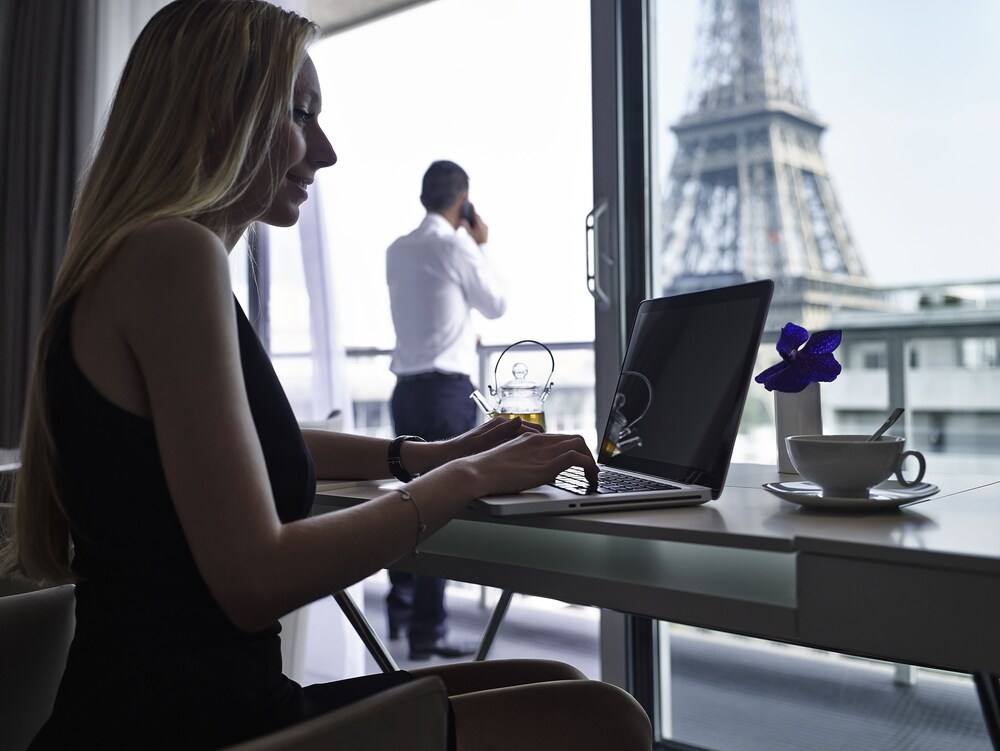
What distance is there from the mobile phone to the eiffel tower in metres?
0.96

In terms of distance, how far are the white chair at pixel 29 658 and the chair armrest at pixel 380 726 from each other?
493 millimetres

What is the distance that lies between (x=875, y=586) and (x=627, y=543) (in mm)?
359

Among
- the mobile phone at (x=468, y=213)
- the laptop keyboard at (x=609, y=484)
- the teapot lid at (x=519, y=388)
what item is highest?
the mobile phone at (x=468, y=213)

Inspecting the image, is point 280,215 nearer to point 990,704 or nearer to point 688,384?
point 688,384

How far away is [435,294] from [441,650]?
1.31m

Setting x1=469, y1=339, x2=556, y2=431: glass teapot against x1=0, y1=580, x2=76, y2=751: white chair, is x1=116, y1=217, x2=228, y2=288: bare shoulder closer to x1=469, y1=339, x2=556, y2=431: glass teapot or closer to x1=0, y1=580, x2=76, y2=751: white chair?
x1=0, y1=580, x2=76, y2=751: white chair

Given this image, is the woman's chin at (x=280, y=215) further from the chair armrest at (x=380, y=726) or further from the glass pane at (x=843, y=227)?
the glass pane at (x=843, y=227)

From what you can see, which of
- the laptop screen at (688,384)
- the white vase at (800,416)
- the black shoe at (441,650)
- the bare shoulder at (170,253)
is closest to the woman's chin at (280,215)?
the bare shoulder at (170,253)

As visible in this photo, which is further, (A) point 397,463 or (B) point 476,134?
(B) point 476,134

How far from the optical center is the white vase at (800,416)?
55.7 inches

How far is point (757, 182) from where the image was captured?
9.64 ft

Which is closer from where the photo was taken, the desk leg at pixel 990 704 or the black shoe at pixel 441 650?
Answer: the desk leg at pixel 990 704

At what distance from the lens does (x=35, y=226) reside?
123 inches

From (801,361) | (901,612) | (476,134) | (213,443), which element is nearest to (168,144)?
(213,443)
